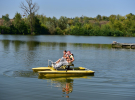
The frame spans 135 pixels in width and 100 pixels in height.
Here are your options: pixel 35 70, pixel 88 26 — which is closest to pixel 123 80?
pixel 35 70

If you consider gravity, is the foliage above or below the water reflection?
above

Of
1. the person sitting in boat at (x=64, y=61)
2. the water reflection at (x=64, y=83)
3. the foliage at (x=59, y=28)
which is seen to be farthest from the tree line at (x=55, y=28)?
the water reflection at (x=64, y=83)

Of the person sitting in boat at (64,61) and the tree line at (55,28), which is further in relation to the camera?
the tree line at (55,28)

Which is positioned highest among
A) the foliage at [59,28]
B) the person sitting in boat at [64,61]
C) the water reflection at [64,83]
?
the foliage at [59,28]

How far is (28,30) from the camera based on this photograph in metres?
132

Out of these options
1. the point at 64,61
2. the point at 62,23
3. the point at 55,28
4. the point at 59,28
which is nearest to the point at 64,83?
the point at 64,61

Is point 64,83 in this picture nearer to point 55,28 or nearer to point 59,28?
point 55,28

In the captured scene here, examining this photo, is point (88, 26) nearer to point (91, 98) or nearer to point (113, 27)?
point (113, 27)

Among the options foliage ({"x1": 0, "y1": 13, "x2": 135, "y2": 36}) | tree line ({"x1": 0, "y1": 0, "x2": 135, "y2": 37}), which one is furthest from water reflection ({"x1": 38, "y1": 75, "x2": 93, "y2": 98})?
foliage ({"x1": 0, "y1": 13, "x2": 135, "y2": 36})

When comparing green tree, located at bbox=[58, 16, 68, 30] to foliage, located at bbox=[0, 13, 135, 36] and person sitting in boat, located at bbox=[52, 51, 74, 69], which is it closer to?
foliage, located at bbox=[0, 13, 135, 36]

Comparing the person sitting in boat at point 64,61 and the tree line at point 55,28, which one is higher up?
the tree line at point 55,28

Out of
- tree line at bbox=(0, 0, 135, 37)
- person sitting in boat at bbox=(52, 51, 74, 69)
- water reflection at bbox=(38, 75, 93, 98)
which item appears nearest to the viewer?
water reflection at bbox=(38, 75, 93, 98)

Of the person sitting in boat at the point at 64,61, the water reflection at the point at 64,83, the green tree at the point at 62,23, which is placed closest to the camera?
the water reflection at the point at 64,83

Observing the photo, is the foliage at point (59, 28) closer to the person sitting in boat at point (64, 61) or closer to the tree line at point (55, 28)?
the tree line at point (55, 28)
